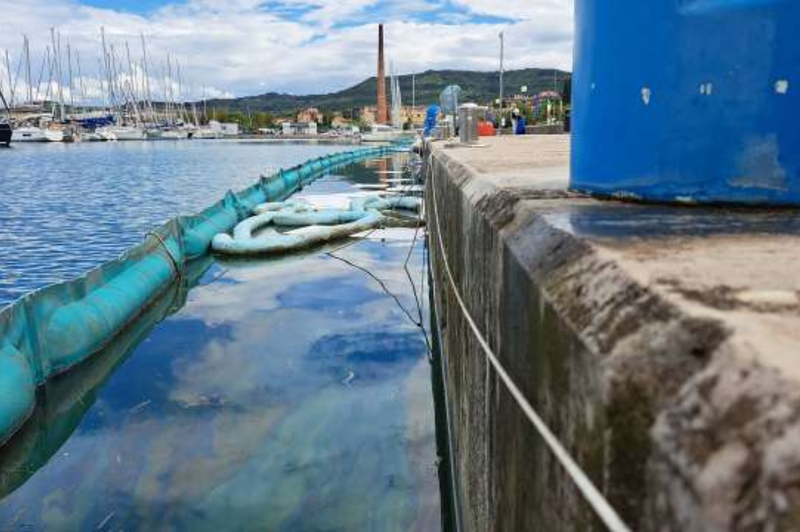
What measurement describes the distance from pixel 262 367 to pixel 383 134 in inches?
4146

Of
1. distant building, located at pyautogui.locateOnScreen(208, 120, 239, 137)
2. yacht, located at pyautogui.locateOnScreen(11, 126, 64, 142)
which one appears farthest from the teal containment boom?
distant building, located at pyautogui.locateOnScreen(208, 120, 239, 137)

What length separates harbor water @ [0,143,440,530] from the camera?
5.30 m

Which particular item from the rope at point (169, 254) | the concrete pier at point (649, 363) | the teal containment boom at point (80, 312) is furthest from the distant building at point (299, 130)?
the concrete pier at point (649, 363)

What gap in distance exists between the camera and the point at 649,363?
1233mm

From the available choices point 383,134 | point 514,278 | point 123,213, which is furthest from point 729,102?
point 383,134

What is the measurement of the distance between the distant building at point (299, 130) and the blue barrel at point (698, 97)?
570 ft

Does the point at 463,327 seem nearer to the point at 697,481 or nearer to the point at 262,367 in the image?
the point at 697,481

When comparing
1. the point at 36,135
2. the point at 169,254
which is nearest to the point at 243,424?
the point at 169,254

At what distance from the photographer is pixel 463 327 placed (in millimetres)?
4262

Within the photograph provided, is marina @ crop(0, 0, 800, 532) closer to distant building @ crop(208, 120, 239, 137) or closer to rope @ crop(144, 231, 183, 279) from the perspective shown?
rope @ crop(144, 231, 183, 279)

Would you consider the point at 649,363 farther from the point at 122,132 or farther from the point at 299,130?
the point at 299,130

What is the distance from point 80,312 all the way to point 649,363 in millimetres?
8647

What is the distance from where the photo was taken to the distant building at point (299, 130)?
567 ft

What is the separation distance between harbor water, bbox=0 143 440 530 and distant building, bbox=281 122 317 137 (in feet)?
545
